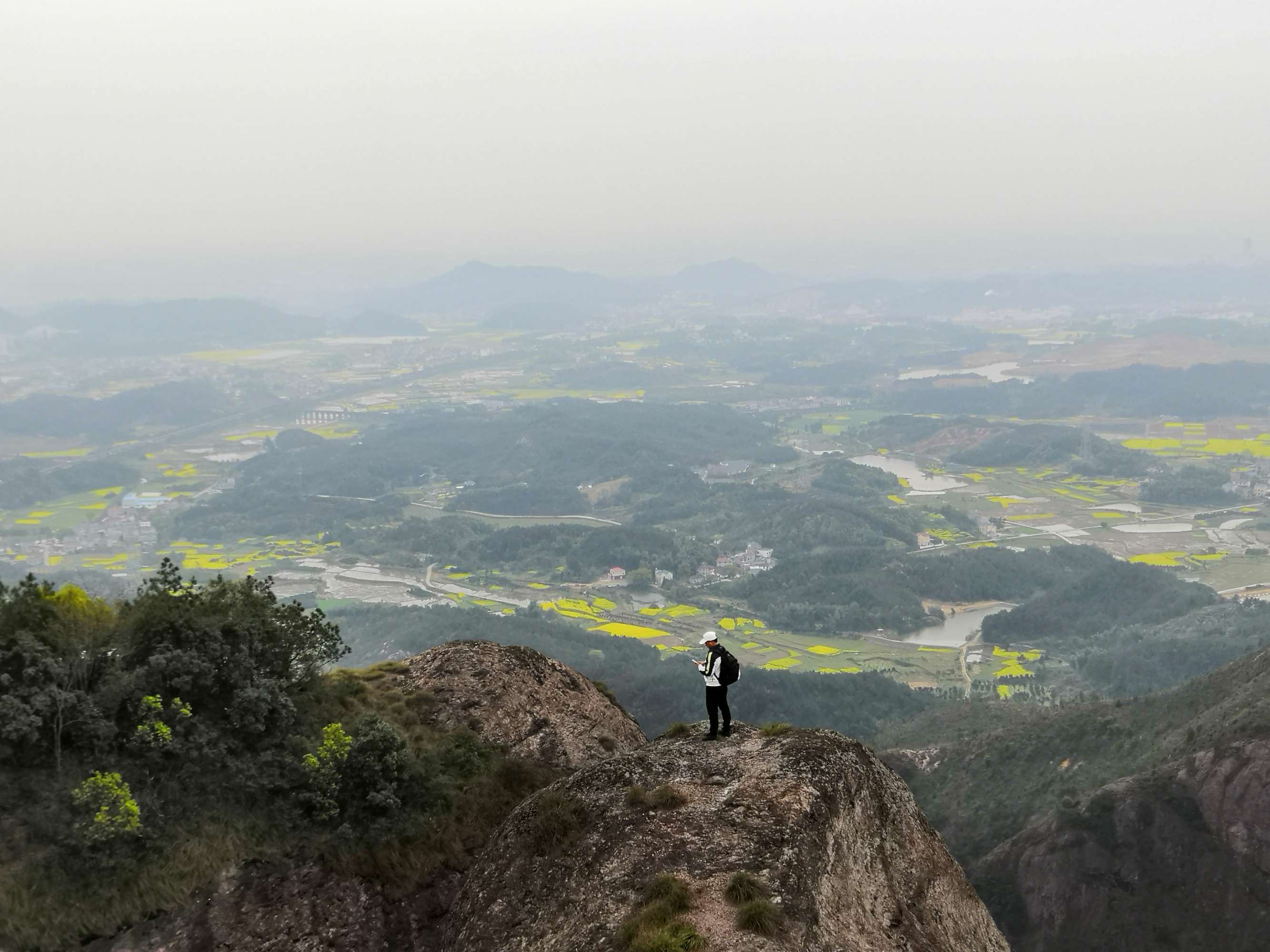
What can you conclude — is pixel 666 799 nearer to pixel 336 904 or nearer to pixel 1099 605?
pixel 336 904

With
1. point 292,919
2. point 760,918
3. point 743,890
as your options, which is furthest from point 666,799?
point 292,919

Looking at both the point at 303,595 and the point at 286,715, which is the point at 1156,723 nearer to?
the point at 286,715

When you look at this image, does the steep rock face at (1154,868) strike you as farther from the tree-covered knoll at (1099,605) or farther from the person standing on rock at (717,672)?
the tree-covered knoll at (1099,605)

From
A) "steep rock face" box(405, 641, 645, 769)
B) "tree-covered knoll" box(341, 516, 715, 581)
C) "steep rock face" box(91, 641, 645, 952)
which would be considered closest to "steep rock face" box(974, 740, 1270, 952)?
"steep rock face" box(405, 641, 645, 769)

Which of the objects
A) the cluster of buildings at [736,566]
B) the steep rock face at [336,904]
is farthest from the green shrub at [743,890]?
the cluster of buildings at [736,566]

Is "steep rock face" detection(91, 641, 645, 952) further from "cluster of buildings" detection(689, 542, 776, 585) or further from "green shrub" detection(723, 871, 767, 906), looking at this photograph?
"cluster of buildings" detection(689, 542, 776, 585)

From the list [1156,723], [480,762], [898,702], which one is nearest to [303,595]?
[898,702]
